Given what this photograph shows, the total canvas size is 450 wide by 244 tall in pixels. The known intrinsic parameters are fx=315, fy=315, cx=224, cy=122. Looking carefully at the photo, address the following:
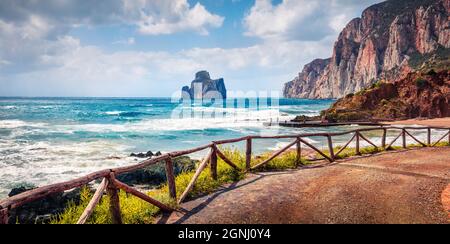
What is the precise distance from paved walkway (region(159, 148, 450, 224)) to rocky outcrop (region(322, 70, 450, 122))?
41411 mm

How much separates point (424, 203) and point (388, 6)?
223 meters

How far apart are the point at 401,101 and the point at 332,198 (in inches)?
2145

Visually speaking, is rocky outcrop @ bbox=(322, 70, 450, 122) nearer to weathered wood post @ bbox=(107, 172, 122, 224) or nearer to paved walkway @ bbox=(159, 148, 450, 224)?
paved walkway @ bbox=(159, 148, 450, 224)

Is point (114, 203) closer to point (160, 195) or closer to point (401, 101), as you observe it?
point (160, 195)

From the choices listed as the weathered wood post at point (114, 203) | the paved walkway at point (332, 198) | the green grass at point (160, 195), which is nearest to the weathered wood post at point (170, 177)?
the green grass at point (160, 195)

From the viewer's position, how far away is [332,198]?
772 centimetres

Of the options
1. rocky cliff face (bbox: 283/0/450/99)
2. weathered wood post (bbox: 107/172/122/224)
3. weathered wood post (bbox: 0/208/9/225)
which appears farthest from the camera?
rocky cliff face (bbox: 283/0/450/99)

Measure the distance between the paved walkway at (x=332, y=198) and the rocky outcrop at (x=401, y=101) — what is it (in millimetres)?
41411

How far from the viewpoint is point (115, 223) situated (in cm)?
582

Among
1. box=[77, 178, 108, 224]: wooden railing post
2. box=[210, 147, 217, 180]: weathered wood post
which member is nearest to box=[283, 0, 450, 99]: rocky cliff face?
box=[210, 147, 217, 180]: weathered wood post

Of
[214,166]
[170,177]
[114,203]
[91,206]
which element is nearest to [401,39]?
[214,166]

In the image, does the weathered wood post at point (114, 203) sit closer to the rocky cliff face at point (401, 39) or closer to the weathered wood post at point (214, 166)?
the weathered wood post at point (214, 166)

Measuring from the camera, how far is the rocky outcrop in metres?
51.6

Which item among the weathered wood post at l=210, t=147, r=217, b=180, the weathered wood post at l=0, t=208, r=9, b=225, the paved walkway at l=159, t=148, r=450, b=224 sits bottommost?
the paved walkway at l=159, t=148, r=450, b=224
